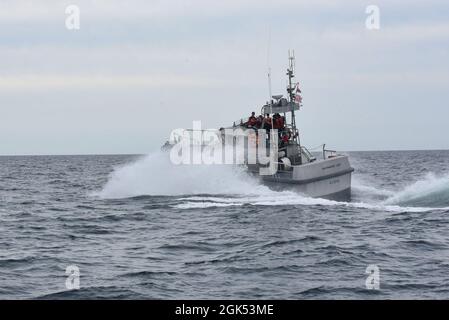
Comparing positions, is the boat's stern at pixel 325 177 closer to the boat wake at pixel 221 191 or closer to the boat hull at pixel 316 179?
the boat hull at pixel 316 179

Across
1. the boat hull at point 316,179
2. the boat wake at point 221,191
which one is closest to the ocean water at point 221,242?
the boat wake at point 221,191

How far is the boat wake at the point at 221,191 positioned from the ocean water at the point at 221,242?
6 cm

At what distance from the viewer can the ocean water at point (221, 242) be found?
38.7ft

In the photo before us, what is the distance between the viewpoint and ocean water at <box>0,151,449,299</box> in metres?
11.8

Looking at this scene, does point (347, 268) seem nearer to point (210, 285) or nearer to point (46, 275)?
point (210, 285)

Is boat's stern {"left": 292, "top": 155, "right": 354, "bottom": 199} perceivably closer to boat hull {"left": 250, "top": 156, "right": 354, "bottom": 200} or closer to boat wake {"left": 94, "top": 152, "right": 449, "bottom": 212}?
boat hull {"left": 250, "top": 156, "right": 354, "bottom": 200}

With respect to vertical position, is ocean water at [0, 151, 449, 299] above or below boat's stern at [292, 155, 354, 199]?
below

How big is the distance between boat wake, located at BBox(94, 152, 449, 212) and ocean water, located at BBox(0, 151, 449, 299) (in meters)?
0.06

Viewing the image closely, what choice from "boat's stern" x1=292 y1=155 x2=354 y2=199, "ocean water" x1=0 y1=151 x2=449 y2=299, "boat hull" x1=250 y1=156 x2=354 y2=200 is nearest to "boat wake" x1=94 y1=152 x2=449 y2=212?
"ocean water" x1=0 y1=151 x2=449 y2=299

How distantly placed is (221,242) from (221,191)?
11.7 metres

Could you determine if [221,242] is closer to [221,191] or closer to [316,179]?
[316,179]

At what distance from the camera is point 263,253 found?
1520 cm

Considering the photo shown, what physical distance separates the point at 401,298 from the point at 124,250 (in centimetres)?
766

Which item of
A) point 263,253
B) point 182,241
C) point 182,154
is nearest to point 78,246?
point 182,241
